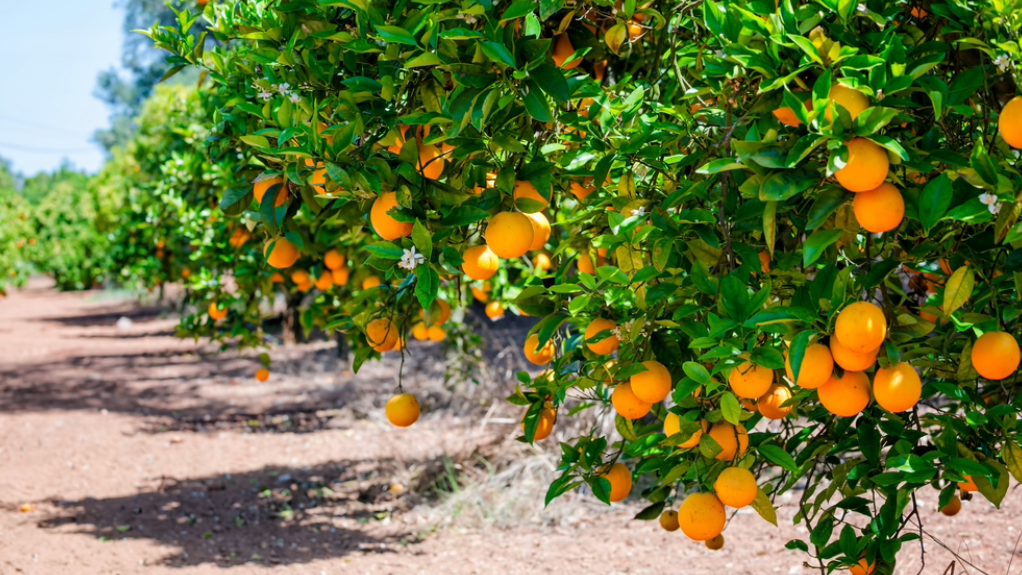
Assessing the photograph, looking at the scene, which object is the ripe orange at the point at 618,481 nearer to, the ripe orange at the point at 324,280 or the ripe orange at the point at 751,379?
the ripe orange at the point at 751,379

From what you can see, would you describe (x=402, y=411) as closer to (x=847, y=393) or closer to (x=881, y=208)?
(x=847, y=393)

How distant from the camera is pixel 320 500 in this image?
16.0 ft

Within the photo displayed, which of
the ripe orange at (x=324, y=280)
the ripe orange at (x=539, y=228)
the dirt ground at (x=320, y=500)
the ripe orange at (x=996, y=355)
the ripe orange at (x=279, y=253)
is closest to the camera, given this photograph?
the ripe orange at (x=996, y=355)

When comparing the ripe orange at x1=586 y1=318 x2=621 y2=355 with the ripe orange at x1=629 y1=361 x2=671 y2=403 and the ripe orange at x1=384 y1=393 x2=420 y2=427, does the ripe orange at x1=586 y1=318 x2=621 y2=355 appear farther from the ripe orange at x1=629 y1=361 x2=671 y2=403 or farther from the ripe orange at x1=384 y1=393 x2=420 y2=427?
the ripe orange at x1=384 y1=393 x2=420 y2=427

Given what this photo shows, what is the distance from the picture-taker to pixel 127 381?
9.09m

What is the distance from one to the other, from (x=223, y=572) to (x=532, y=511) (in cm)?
162

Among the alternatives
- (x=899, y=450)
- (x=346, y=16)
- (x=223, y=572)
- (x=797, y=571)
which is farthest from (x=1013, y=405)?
(x=223, y=572)

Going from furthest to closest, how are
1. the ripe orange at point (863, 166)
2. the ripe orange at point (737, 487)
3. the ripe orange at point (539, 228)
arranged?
the ripe orange at point (539, 228) → the ripe orange at point (737, 487) → the ripe orange at point (863, 166)

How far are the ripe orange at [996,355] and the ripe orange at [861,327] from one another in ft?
1.03

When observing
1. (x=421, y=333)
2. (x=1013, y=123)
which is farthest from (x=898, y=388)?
(x=421, y=333)

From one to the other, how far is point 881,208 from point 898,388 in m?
0.34

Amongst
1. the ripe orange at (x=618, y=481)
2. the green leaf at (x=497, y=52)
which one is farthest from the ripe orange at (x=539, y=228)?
the ripe orange at (x=618, y=481)

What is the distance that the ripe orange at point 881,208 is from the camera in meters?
1.11

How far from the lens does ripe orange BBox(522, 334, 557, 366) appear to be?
183 centimetres
